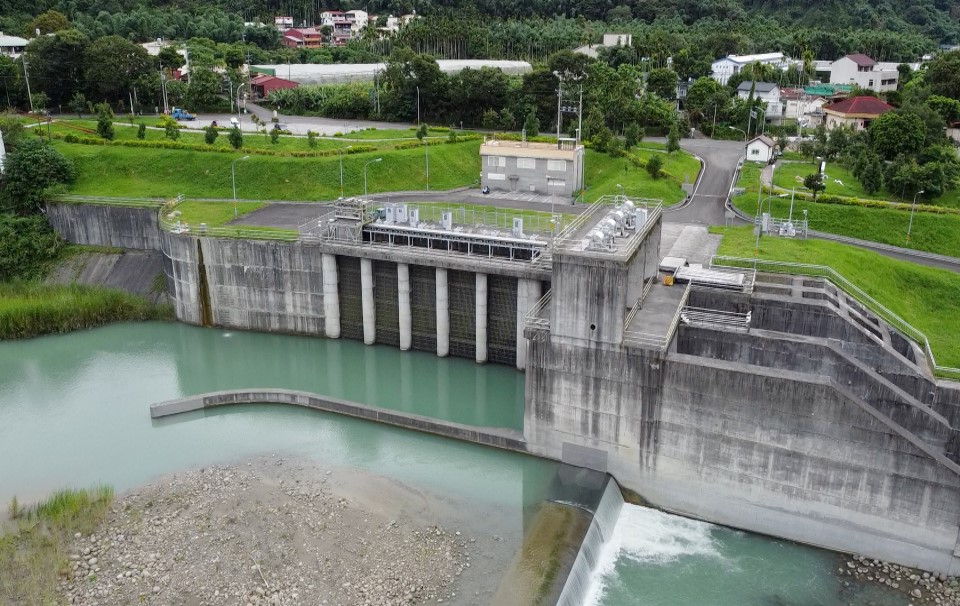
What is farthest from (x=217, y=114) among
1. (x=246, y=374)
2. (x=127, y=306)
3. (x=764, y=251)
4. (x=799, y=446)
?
(x=799, y=446)

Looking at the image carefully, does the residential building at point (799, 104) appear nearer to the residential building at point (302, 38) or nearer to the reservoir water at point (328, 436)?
the reservoir water at point (328, 436)

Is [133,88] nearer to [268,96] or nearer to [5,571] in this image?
[268,96]

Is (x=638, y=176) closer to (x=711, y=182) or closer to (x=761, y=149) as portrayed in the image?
(x=711, y=182)

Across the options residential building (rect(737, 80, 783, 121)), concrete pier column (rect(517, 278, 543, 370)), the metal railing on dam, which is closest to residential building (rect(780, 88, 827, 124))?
residential building (rect(737, 80, 783, 121))

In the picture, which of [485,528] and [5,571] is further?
[485,528]

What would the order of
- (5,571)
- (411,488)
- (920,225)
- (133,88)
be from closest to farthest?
1. (5,571)
2. (411,488)
3. (920,225)
4. (133,88)

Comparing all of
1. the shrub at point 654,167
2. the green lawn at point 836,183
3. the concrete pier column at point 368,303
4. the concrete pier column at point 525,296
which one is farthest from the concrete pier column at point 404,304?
the green lawn at point 836,183

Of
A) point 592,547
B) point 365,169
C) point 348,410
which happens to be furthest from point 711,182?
point 592,547
